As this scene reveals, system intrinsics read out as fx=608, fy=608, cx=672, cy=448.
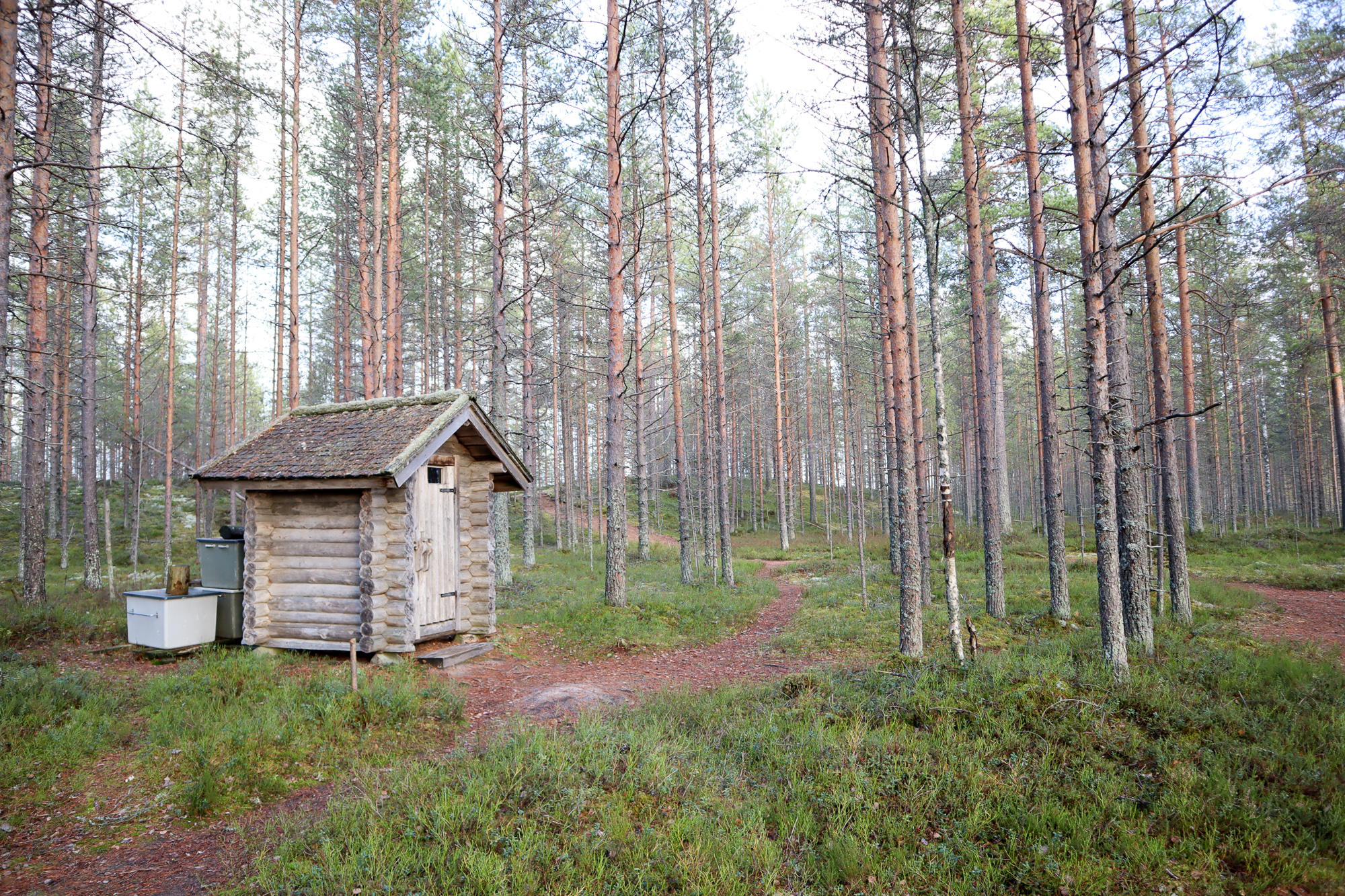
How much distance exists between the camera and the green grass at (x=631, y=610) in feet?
36.6

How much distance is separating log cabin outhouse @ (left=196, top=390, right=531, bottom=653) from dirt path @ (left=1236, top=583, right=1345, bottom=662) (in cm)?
1356

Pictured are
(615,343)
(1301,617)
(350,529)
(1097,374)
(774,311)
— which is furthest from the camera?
(774,311)

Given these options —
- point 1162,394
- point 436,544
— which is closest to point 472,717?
point 436,544

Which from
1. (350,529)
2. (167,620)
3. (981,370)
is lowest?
(167,620)

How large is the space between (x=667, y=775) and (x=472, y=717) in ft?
11.3

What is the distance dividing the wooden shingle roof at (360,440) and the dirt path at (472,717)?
3.42 meters

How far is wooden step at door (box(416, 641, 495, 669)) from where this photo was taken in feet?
A: 30.7

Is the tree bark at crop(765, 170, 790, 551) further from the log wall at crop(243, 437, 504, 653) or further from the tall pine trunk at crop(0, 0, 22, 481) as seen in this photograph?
the tall pine trunk at crop(0, 0, 22, 481)

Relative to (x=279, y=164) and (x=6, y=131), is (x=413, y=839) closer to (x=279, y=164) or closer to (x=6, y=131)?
(x=6, y=131)

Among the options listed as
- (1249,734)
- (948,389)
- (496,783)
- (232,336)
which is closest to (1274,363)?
(948,389)

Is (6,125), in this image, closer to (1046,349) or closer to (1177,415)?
(1177,415)

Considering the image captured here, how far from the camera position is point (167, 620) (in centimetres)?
881

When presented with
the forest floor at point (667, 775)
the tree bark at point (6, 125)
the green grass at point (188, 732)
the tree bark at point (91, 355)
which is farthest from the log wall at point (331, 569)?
the tree bark at point (91, 355)

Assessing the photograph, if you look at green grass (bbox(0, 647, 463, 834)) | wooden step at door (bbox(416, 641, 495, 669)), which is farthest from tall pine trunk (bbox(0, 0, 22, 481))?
wooden step at door (bbox(416, 641, 495, 669))
